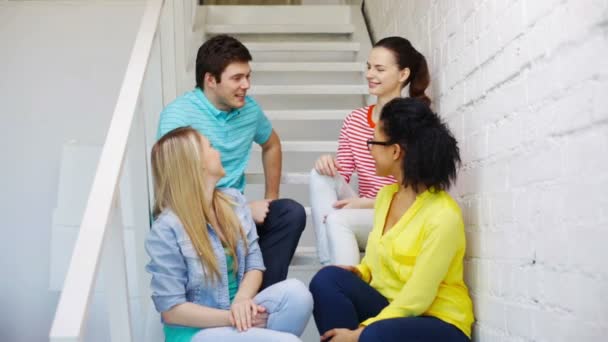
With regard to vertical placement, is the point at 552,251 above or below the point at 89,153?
below

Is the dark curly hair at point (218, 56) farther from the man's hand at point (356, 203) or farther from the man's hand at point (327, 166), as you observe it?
the man's hand at point (356, 203)

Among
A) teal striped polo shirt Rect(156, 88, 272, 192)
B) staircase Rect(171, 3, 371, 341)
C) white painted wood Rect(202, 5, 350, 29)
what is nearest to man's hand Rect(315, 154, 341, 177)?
teal striped polo shirt Rect(156, 88, 272, 192)

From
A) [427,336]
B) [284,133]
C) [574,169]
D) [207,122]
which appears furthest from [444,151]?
[284,133]

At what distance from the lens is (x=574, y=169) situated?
1.65 meters

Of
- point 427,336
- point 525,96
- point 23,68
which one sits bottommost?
point 427,336

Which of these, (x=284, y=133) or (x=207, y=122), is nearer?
(x=207, y=122)

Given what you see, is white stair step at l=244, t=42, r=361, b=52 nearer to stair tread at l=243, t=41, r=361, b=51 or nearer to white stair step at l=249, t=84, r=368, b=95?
stair tread at l=243, t=41, r=361, b=51

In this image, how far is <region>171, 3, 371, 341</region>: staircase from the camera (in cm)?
394

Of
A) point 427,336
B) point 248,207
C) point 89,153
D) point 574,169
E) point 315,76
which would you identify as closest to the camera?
point 574,169

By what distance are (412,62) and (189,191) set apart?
0.92m

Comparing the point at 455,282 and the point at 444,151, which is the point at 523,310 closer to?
the point at 455,282

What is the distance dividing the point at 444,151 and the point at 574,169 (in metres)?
0.64

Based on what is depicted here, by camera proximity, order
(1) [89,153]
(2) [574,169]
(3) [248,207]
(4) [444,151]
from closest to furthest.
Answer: (2) [574,169], (4) [444,151], (3) [248,207], (1) [89,153]

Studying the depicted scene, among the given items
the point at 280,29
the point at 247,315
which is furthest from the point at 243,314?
the point at 280,29
